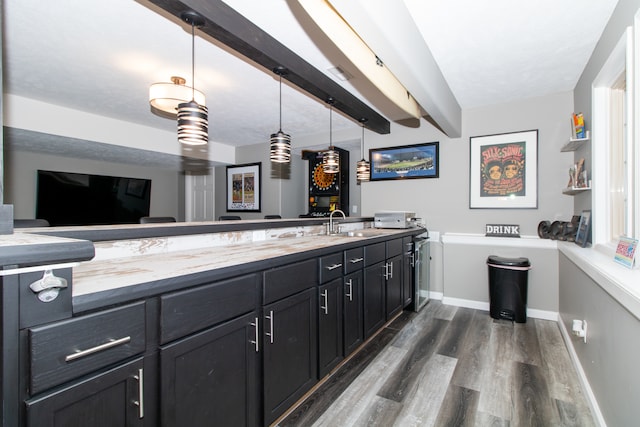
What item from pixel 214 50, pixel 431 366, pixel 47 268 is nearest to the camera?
pixel 47 268

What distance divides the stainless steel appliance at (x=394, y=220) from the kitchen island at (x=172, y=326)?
4.72 ft

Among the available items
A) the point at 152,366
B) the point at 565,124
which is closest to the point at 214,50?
the point at 152,366

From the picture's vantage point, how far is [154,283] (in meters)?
1.07

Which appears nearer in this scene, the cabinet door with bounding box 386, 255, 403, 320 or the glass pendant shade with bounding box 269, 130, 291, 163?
the glass pendant shade with bounding box 269, 130, 291, 163

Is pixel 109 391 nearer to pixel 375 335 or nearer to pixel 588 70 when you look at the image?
pixel 375 335

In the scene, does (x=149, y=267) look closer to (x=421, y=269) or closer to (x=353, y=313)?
(x=353, y=313)

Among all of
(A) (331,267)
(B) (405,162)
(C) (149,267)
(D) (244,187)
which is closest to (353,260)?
(A) (331,267)

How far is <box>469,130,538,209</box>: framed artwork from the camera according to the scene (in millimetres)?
3449

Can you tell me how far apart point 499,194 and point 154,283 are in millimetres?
3733

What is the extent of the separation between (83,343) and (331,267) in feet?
4.56

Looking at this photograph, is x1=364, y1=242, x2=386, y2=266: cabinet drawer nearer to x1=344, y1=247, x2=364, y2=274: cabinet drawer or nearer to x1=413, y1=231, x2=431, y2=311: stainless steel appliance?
x1=344, y1=247, x2=364, y2=274: cabinet drawer

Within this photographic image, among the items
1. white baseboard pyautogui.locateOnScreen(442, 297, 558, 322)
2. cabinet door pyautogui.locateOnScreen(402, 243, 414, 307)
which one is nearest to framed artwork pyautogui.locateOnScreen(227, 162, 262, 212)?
cabinet door pyautogui.locateOnScreen(402, 243, 414, 307)

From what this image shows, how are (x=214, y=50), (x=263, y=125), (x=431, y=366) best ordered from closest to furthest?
(x=431, y=366) → (x=214, y=50) → (x=263, y=125)

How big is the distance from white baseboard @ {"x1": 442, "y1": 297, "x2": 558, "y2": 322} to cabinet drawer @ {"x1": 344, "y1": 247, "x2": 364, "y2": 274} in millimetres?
2052
